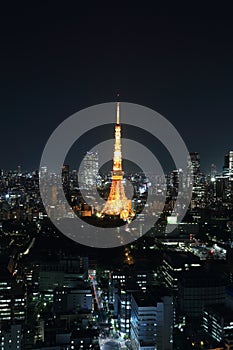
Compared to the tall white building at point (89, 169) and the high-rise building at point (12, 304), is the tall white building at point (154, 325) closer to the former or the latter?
the high-rise building at point (12, 304)

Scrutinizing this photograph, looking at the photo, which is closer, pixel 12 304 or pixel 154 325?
pixel 154 325

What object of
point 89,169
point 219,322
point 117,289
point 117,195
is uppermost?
point 89,169

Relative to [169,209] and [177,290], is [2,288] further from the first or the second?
[169,209]

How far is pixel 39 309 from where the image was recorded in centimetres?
450

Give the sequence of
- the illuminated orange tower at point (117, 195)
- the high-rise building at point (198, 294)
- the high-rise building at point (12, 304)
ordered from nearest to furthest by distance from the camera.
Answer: the high-rise building at point (12, 304) < the high-rise building at point (198, 294) < the illuminated orange tower at point (117, 195)

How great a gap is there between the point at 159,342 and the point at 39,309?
1.46 m

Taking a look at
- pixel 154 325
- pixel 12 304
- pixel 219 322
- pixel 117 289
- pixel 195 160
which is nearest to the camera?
pixel 154 325

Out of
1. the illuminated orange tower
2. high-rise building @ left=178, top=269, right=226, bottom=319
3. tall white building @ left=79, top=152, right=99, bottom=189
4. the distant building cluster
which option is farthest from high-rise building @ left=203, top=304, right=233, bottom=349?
tall white building @ left=79, top=152, right=99, bottom=189

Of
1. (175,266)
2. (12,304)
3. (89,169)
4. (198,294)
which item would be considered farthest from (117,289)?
(89,169)

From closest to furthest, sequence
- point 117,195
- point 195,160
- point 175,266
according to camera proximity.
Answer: point 175,266
point 117,195
point 195,160

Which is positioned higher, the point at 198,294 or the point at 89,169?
the point at 89,169

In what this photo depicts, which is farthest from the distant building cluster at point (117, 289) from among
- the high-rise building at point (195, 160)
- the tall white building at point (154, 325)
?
the high-rise building at point (195, 160)

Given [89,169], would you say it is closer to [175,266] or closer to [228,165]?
[228,165]

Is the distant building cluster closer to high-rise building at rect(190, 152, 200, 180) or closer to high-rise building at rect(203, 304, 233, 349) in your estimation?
high-rise building at rect(203, 304, 233, 349)
